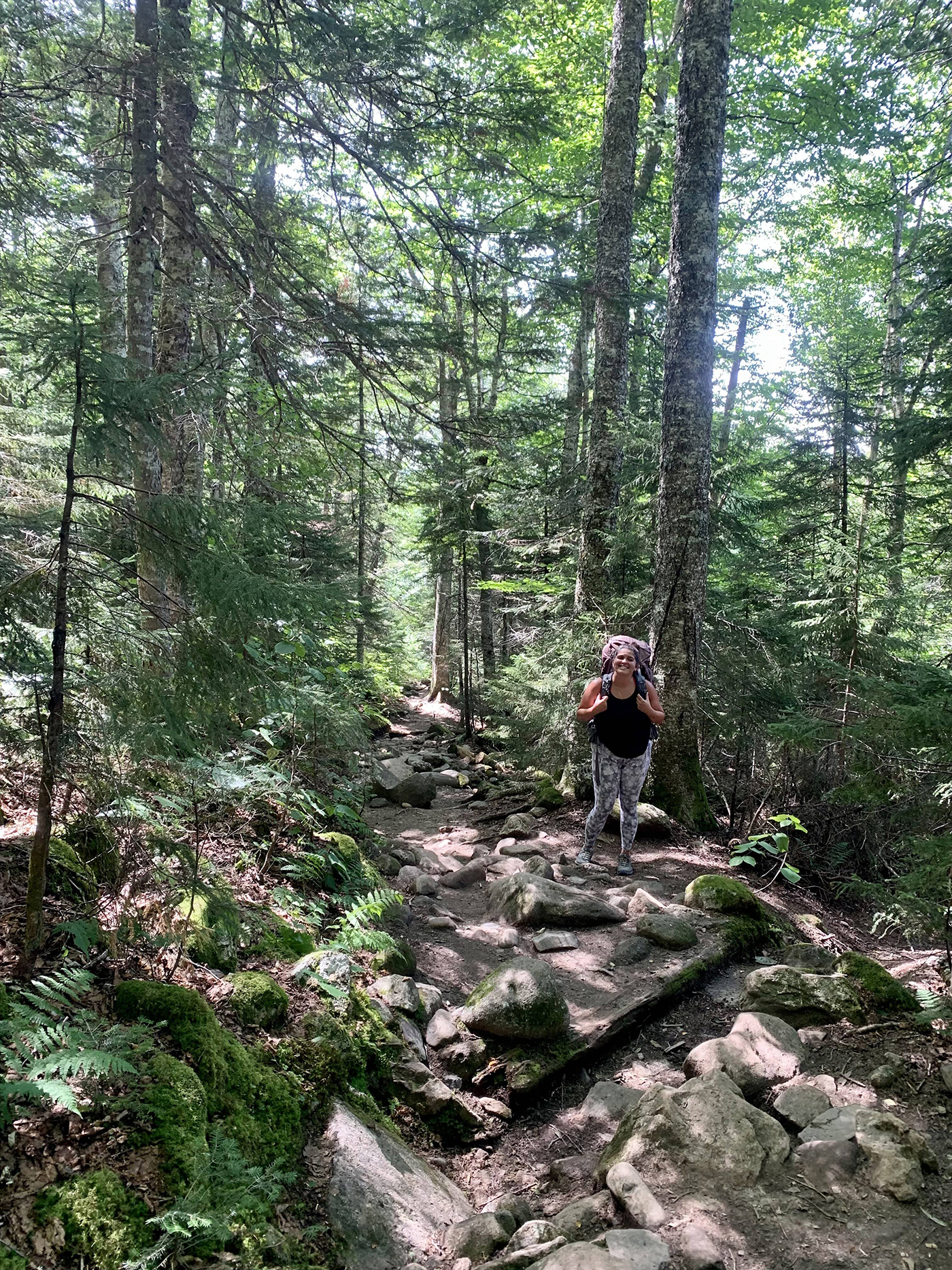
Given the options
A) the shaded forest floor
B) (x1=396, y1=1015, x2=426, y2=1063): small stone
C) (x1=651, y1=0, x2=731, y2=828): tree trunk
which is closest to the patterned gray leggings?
the shaded forest floor

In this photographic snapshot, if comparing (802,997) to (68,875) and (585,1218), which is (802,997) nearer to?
(585,1218)

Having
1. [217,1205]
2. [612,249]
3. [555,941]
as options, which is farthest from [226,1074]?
[612,249]

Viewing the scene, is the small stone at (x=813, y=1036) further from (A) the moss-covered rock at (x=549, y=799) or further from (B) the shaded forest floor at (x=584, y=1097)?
(A) the moss-covered rock at (x=549, y=799)

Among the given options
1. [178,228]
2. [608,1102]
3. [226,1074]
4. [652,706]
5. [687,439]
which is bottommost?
[608,1102]

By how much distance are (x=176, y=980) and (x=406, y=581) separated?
72.2ft

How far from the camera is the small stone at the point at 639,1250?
2371 millimetres

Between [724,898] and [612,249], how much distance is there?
7.88 m

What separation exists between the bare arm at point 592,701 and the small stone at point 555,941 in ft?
5.91

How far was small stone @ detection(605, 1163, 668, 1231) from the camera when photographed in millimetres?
2689

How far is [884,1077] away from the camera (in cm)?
322

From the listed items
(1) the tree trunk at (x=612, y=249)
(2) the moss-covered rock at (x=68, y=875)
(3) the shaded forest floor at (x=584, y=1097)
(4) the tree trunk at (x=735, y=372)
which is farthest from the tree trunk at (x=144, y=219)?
(4) the tree trunk at (x=735, y=372)

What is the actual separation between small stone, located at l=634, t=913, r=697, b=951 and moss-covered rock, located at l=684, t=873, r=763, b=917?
1.28ft

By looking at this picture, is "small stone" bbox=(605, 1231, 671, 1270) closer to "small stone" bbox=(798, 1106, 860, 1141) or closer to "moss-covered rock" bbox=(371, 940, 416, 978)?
"small stone" bbox=(798, 1106, 860, 1141)

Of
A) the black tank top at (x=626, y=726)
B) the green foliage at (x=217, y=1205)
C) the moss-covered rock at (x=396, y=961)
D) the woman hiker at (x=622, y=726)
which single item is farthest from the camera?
the black tank top at (x=626, y=726)
